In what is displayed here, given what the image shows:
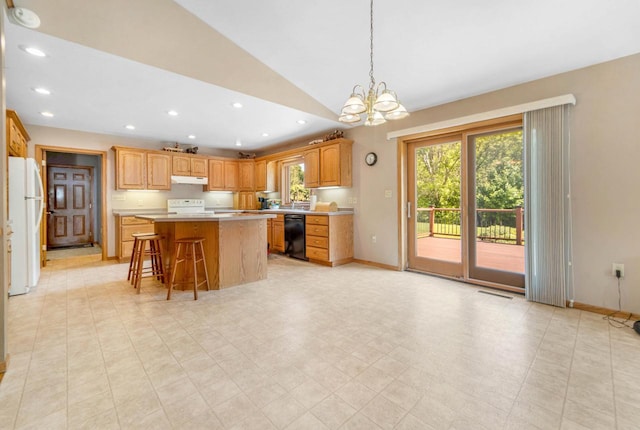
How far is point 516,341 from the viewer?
226 centimetres

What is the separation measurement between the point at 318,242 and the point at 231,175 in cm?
337

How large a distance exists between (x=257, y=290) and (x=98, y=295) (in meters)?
1.91

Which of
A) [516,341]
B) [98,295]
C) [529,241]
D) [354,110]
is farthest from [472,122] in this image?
[98,295]

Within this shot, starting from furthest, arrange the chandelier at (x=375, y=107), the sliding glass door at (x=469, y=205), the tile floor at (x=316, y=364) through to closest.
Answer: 1. the sliding glass door at (x=469, y=205)
2. the chandelier at (x=375, y=107)
3. the tile floor at (x=316, y=364)

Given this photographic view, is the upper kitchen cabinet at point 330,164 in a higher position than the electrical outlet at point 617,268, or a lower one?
higher

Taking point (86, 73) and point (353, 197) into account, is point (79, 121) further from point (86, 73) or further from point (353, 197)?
point (353, 197)

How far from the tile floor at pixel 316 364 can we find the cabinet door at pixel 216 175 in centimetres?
388

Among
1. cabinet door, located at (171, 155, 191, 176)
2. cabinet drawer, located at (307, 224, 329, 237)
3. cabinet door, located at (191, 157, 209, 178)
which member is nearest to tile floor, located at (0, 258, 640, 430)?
cabinet drawer, located at (307, 224, 329, 237)

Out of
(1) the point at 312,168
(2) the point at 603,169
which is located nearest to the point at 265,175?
(1) the point at 312,168

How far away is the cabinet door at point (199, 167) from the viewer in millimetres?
6432

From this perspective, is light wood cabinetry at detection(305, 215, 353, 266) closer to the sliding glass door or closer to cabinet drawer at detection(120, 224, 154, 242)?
the sliding glass door

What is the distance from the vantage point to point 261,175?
7.11m

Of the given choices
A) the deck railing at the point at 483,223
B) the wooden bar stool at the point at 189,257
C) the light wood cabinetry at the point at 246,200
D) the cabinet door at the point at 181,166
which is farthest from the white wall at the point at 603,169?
the cabinet door at the point at 181,166

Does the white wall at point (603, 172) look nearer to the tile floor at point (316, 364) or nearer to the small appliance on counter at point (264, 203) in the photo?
the tile floor at point (316, 364)
